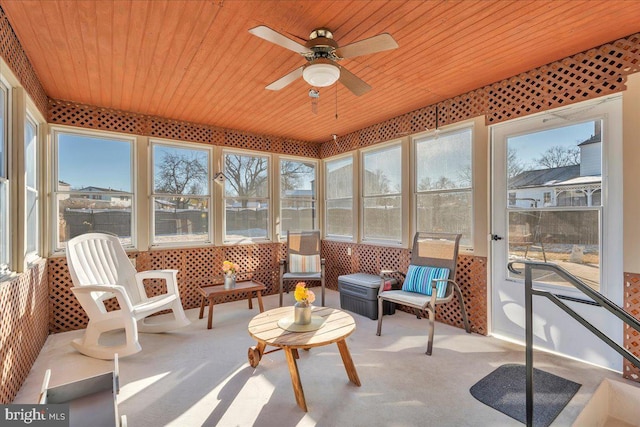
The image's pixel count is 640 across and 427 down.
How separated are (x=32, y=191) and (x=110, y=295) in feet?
4.58

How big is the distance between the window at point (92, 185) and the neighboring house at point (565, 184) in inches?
197

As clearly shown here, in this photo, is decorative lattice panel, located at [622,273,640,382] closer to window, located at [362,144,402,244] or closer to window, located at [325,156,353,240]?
window, located at [362,144,402,244]

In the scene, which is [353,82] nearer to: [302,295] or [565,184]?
[302,295]

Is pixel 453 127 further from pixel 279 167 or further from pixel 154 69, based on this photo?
pixel 154 69

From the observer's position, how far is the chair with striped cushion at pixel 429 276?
134 inches

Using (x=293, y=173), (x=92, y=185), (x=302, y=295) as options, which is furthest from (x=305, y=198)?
(x=302, y=295)

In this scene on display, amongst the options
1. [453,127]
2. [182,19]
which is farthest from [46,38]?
[453,127]

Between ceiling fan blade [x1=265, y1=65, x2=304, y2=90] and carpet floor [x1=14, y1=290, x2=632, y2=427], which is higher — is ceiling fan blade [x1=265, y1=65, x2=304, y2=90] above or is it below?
above

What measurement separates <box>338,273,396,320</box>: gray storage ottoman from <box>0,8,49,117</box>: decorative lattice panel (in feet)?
13.5

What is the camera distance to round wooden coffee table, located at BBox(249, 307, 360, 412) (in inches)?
88.6

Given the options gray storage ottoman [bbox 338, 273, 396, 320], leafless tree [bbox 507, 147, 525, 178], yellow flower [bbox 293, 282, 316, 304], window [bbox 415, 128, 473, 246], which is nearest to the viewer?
yellow flower [bbox 293, 282, 316, 304]

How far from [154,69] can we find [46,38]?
79 centimetres

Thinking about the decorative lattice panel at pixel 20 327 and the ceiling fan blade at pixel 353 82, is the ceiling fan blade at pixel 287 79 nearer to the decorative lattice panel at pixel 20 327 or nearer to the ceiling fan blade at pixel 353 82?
the ceiling fan blade at pixel 353 82

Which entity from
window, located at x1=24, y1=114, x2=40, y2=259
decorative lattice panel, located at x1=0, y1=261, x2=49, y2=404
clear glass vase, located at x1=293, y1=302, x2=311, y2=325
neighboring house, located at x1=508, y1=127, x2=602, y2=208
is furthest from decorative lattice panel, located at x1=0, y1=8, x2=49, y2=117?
neighboring house, located at x1=508, y1=127, x2=602, y2=208
